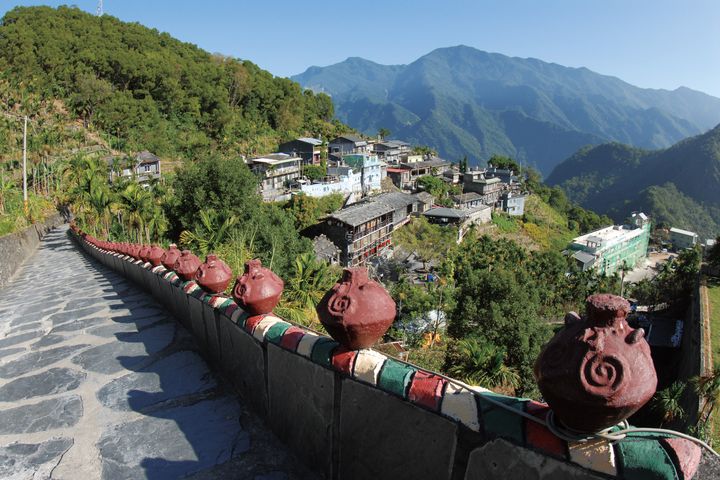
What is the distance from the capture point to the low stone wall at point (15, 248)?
12438mm

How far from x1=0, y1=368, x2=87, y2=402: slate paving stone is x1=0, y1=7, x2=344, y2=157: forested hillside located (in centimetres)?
4539

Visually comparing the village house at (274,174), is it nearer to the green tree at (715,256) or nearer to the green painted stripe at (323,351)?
the green tree at (715,256)

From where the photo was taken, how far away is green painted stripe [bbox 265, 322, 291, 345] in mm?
3109

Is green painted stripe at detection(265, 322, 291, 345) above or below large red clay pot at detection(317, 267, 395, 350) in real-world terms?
below

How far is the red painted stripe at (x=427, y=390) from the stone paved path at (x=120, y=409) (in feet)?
3.97

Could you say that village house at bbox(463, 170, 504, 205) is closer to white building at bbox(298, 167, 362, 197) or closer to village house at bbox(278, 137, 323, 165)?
white building at bbox(298, 167, 362, 197)

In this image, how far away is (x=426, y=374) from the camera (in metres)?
2.15

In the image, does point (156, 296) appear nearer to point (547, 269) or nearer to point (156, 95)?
point (547, 269)

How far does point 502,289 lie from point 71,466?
2149 centimetres

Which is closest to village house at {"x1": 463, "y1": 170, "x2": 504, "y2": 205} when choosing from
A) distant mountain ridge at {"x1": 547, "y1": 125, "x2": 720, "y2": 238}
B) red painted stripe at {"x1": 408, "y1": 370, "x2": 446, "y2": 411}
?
distant mountain ridge at {"x1": 547, "y1": 125, "x2": 720, "y2": 238}

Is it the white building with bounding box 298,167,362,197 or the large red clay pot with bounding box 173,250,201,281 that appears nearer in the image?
the large red clay pot with bounding box 173,250,201,281

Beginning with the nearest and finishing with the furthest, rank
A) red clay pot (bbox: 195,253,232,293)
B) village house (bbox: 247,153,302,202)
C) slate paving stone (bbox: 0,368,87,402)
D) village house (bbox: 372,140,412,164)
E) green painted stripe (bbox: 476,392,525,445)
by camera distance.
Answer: green painted stripe (bbox: 476,392,525,445) → slate paving stone (bbox: 0,368,87,402) → red clay pot (bbox: 195,253,232,293) → village house (bbox: 247,153,302,202) → village house (bbox: 372,140,412,164)

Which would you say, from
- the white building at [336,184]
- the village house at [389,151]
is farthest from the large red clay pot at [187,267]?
the village house at [389,151]

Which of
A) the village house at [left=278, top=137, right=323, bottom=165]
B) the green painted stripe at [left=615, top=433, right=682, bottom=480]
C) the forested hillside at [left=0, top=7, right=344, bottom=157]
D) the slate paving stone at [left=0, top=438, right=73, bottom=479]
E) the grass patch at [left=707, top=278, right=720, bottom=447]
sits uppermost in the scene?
the forested hillside at [left=0, top=7, right=344, bottom=157]
